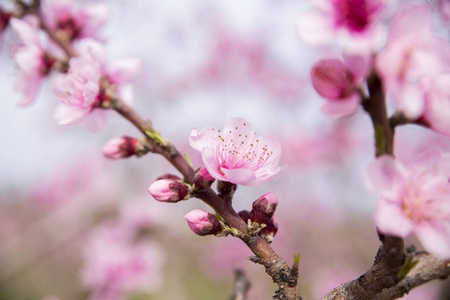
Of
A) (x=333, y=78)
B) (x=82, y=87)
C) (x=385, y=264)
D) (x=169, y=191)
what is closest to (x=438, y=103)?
(x=333, y=78)

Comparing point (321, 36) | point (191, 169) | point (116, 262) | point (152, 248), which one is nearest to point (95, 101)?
point (191, 169)

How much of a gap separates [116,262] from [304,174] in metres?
4.82

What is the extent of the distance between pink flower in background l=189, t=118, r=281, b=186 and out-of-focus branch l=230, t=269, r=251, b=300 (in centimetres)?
59

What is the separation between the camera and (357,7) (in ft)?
2.64

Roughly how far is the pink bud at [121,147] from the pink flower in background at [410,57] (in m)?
0.88

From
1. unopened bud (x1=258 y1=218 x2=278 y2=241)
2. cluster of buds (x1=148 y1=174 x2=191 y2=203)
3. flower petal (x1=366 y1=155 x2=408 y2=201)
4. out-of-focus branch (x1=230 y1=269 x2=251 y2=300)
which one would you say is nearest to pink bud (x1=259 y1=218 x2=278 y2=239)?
unopened bud (x1=258 y1=218 x2=278 y2=241)

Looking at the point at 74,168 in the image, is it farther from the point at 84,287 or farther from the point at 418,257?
the point at 418,257

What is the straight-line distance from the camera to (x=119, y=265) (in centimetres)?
304

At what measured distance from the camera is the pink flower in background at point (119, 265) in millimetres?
2945

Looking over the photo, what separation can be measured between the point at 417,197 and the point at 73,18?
5.42ft

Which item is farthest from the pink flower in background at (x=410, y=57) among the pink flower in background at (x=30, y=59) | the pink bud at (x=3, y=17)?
the pink bud at (x=3, y=17)

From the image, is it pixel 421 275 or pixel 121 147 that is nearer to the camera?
pixel 421 275

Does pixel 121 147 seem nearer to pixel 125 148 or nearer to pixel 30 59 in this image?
pixel 125 148

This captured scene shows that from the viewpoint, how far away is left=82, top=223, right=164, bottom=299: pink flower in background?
2945 millimetres
